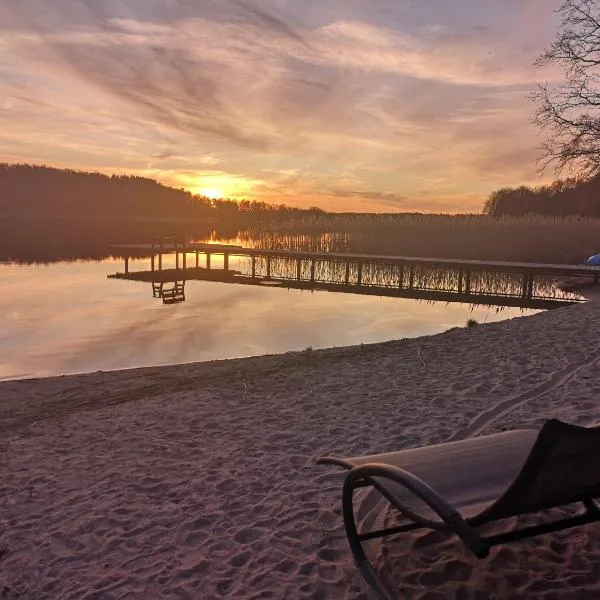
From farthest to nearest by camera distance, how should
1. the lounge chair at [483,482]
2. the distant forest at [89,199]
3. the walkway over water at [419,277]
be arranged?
the distant forest at [89,199] → the walkway over water at [419,277] → the lounge chair at [483,482]

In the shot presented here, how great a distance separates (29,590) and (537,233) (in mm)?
34440

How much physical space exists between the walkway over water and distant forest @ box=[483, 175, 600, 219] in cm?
2688

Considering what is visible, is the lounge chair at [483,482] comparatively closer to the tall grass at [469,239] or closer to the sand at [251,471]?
the sand at [251,471]

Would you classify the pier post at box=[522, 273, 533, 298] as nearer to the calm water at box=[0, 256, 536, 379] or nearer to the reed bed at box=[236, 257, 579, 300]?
the reed bed at box=[236, 257, 579, 300]

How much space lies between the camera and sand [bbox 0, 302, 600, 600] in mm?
2656

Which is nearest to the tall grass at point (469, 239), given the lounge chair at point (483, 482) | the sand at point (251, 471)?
the sand at point (251, 471)

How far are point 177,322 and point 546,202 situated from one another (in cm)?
5904

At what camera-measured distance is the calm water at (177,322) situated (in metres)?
10.3

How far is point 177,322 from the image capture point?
45.1ft

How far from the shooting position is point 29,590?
106 inches

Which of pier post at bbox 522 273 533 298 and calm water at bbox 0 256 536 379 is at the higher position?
pier post at bbox 522 273 533 298

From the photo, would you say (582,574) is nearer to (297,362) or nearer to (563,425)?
(563,425)

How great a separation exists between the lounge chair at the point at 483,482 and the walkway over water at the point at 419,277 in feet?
50.3


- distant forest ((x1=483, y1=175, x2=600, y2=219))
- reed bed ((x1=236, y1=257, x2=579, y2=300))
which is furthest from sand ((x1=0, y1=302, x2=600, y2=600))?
distant forest ((x1=483, y1=175, x2=600, y2=219))
